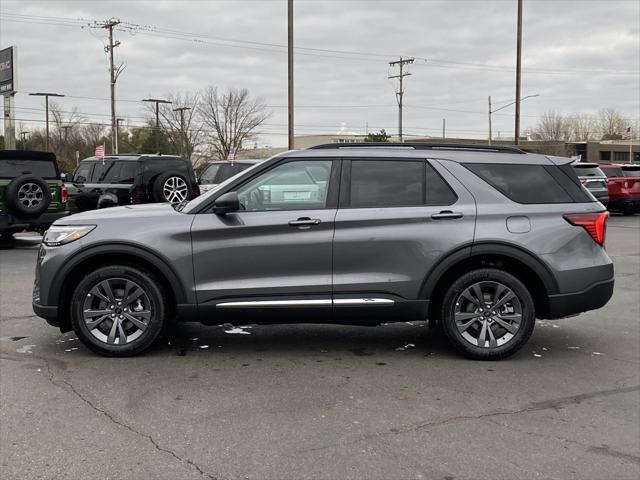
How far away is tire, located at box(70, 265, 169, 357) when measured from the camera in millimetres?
5430

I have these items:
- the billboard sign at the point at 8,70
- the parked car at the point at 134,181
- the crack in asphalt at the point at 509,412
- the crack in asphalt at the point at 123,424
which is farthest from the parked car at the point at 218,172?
the crack in asphalt at the point at 509,412

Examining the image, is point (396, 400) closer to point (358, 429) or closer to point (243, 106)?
point (358, 429)

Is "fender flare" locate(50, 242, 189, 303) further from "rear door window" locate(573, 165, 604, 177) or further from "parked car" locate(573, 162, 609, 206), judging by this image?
"rear door window" locate(573, 165, 604, 177)

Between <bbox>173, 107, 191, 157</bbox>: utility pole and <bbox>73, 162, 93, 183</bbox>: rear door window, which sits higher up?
<bbox>173, 107, 191, 157</bbox>: utility pole

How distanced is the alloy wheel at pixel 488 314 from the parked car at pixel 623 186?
65.1 feet

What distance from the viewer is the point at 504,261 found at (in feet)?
18.2

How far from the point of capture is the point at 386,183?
554 centimetres

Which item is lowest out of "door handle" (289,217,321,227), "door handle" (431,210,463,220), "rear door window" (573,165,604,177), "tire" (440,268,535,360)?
"tire" (440,268,535,360)

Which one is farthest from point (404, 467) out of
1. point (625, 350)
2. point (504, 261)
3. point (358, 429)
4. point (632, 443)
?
point (625, 350)

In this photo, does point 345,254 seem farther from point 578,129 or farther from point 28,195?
point 578,129

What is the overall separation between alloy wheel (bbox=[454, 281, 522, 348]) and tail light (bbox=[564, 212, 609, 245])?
0.80 meters

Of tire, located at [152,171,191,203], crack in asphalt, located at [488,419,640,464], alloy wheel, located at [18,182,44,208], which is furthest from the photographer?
tire, located at [152,171,191,203]

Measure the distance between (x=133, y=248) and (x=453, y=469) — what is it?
10.2 feet

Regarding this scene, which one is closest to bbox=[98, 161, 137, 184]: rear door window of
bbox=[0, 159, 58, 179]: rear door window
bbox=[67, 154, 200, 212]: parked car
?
bbox=[67, 154, 200, 212]: parked car
